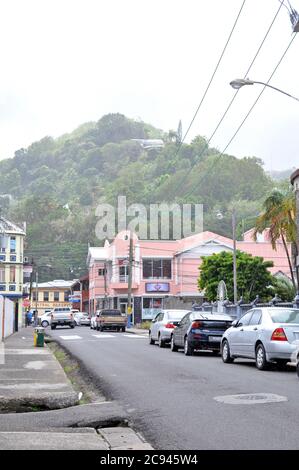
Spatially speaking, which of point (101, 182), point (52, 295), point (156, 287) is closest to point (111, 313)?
point (156, 287)

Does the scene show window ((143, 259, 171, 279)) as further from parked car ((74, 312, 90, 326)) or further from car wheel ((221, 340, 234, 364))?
car wheel ((221, 340, 234, 364))

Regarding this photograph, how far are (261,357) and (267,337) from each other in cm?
53

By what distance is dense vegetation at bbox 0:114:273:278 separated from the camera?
239ft

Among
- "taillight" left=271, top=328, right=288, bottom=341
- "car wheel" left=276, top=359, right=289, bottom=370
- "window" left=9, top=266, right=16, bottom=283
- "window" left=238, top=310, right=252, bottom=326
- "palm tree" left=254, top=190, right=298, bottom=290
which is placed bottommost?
"car wheel" left=276, top=359, right=289, bottom=370

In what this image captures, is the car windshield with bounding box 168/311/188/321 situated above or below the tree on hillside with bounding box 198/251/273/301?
below

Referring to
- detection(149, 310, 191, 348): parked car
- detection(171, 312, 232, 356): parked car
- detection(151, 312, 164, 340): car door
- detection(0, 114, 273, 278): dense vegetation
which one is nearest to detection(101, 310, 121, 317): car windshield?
detection(0, 114, 273, 278): dense vegetation

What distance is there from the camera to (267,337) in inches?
632

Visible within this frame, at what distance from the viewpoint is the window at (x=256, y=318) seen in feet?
55.5

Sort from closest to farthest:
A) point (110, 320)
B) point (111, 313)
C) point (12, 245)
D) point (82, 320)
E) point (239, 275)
A: point (110, 320) < point (111, 313) < point (239, 275) < point (82, 320) < point (12, 245)

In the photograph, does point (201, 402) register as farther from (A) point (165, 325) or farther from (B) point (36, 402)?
(A) point (165, 325)

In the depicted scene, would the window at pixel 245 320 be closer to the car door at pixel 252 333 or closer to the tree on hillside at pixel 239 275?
the car door at pixel 252 333

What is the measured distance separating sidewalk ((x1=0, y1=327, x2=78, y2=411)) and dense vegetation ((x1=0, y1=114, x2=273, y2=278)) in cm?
1563

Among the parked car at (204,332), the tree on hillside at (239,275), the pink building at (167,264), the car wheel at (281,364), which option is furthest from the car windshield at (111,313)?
the car wheel at (281,364)

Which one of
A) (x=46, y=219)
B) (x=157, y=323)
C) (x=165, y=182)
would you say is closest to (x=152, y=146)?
(x=46, y=219)
